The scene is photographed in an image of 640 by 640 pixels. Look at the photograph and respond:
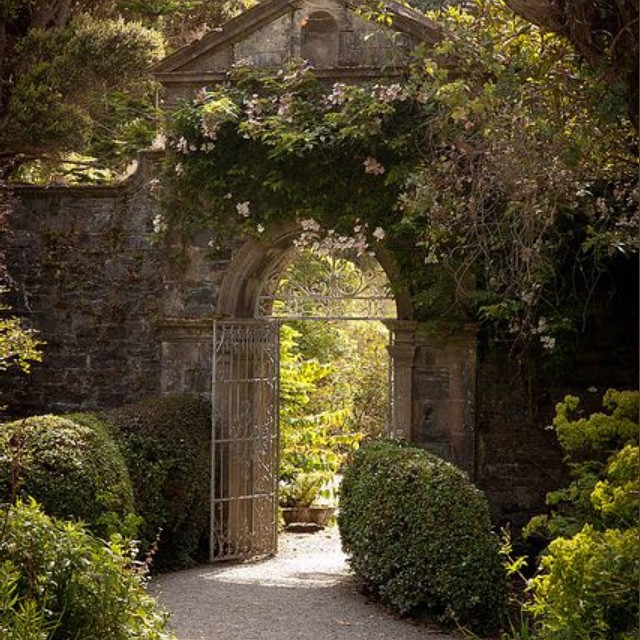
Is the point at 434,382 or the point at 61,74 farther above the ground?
the point at 61,74

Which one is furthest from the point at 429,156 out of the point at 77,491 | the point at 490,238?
Result: the point at 77,491

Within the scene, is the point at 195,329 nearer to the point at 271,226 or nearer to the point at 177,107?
the point at 271,226

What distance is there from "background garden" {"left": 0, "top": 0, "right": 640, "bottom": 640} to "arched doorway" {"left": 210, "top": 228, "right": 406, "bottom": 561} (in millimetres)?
242

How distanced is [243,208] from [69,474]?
3679 millimetres

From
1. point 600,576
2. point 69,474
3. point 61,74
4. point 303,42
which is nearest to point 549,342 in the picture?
point 303,42

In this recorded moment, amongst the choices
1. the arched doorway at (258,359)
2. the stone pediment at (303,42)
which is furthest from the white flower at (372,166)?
the stone pediment at (303,42)

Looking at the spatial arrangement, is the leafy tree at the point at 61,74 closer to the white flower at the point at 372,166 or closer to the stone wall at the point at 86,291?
the stone wall at the point at 86,291

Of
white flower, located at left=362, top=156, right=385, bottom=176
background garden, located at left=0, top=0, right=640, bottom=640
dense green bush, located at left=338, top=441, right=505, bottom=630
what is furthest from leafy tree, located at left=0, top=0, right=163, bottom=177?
dense green bush, located at left=338, top=441, right=505, bottom=630

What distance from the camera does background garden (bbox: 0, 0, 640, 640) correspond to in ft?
19.4

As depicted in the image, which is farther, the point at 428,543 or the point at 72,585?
the point at 428,543

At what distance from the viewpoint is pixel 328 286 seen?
11.9 metres

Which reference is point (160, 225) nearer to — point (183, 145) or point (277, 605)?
point (183, 145)

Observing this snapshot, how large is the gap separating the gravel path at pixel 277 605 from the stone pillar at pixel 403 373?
4.40ft

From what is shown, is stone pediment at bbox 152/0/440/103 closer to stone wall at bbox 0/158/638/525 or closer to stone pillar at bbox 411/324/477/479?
stone wall at bbox 0/158/638/525
